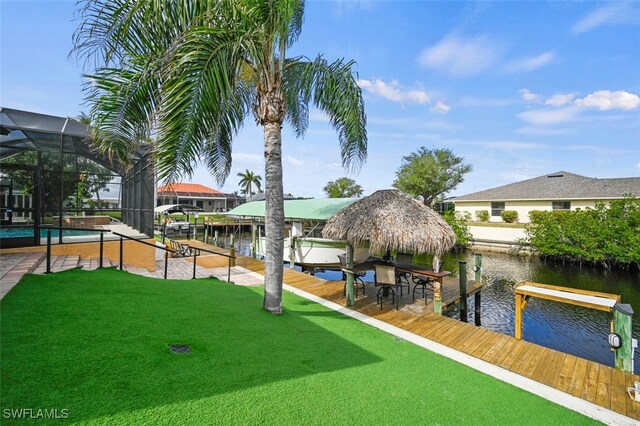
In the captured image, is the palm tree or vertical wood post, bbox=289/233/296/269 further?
vertical wood post, bbox=289/233/296/269

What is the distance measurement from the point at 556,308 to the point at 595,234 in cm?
1242

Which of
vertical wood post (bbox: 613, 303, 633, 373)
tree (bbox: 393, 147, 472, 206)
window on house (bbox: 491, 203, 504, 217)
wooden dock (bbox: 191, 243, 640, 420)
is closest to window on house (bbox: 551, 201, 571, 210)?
window on house (bbox: 491, 203, 504, 217)

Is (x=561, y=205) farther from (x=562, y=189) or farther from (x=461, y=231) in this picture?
(x=461, y=231)

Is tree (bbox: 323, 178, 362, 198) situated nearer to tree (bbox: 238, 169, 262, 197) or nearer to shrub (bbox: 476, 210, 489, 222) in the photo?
tree (bbox: 238, 169, 262, 197)

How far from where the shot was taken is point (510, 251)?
25.9 metres

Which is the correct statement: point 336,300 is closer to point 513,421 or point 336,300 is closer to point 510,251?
point 513,421

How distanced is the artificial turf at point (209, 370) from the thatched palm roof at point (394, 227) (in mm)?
3416

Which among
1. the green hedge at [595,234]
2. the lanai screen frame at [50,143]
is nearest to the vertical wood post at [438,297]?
the lanai screen frame at [50,143]

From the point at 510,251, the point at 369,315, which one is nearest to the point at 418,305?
the point at 369,315

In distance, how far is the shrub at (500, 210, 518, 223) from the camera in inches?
1125

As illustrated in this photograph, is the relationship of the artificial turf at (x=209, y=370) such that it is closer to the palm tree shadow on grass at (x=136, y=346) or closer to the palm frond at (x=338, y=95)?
the palm tree shadow on grass at (x=136, y=346)

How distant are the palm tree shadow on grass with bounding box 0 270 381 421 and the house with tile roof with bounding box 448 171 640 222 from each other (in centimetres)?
2900

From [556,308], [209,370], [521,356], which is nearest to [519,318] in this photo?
[521,356]

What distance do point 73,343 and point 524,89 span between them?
25708 mm
